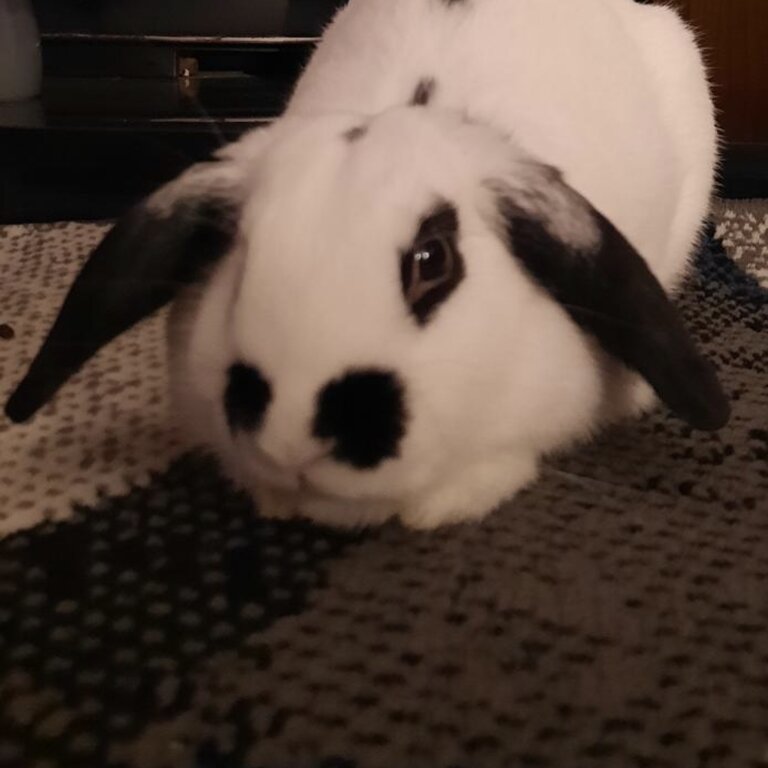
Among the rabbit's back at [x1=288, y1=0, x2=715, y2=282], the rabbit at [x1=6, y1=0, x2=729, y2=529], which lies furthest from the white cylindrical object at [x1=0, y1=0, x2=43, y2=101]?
the rabbit at [x1=6, y1=0, x2=729, y2=529]

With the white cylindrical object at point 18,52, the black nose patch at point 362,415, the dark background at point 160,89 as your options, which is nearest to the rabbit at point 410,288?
the black nose patch at point 362,415

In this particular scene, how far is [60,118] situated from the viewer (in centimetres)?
196

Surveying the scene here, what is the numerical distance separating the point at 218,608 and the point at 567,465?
14.3 inches

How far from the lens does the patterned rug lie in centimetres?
67

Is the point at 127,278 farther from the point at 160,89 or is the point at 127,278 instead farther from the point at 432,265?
the point at 160,89

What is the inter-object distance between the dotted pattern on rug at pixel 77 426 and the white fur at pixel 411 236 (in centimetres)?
14

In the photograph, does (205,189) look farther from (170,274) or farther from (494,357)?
(494,357)

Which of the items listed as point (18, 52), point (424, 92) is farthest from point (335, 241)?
point (18, 52)

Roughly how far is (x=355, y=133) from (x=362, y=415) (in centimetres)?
23

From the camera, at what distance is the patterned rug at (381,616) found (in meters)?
0.67

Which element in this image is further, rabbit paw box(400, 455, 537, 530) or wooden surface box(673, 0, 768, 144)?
wooden surface box(673, 0, 768, 144)

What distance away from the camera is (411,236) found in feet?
2.50

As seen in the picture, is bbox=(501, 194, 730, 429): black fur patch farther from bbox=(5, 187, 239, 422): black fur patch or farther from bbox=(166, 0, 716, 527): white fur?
bbox=(5, 187, 239, 422): black fur patch

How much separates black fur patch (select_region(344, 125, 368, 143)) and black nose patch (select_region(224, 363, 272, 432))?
0.62 feet
